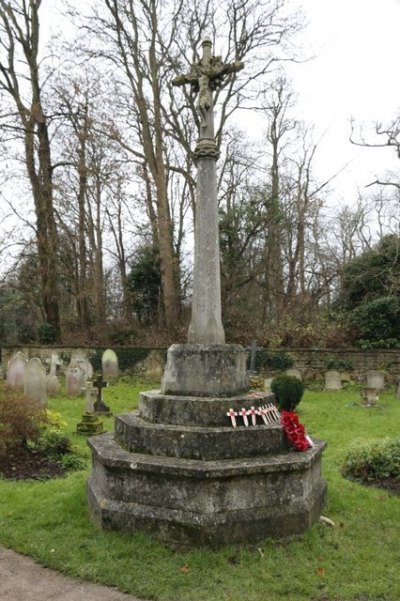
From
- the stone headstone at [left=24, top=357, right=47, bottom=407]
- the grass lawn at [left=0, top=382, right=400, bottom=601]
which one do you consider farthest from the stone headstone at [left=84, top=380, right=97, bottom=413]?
the grass lawn at [left=0, top=382, right=400, bottom=601]

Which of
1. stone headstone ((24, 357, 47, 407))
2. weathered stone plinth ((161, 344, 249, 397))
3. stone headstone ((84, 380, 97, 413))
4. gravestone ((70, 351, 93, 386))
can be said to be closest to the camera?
weathered stone plinth ((161, 344, 249, 397))

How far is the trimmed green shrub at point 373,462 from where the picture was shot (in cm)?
666

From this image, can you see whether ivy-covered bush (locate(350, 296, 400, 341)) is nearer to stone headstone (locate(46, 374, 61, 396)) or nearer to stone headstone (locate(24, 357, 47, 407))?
stone headstone (locate(46, 374, 61, 396))

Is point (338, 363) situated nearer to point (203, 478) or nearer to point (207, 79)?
point (207, 79)

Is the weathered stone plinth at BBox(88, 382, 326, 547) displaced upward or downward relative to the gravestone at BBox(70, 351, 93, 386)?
downward

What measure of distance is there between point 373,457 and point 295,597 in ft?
11.8

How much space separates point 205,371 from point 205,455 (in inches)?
35.5

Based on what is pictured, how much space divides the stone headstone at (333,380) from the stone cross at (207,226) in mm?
11376

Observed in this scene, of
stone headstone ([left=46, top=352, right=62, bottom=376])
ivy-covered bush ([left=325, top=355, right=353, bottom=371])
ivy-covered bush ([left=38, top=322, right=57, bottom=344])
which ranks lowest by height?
ivy-covered bush ([left=325, top=355, right=353, bottom=371])

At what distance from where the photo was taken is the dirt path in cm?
371

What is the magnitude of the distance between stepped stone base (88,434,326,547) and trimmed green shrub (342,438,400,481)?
222 centimetres

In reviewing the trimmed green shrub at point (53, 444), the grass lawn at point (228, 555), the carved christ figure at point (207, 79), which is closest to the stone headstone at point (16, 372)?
the trimmed green shrub at point (53, 444)

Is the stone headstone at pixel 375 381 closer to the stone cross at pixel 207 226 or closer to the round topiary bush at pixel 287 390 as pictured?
the round topiary bush at pixel 287 390

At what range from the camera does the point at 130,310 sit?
24.2 m
